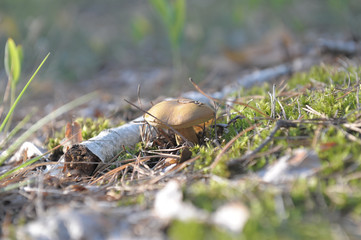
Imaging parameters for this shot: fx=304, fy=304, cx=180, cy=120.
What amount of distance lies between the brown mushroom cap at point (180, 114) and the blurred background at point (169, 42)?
6.37 ft

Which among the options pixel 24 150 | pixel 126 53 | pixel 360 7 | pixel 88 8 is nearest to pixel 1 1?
pixel 126 53

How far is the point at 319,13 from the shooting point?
7312 mm

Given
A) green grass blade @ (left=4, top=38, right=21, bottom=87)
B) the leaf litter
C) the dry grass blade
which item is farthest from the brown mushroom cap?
green grass blade @ (left=4, top=38, right=21, bottom=87)

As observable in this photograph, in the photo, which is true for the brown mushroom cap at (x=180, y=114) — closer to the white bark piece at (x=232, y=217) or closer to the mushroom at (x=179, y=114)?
the mushroom at (x=179, y=114)

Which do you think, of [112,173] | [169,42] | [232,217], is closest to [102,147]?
[112,173]

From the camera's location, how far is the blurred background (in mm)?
4656

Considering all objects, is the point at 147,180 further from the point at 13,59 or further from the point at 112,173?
the point at 13,59

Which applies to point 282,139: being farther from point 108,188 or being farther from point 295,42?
point 295,42

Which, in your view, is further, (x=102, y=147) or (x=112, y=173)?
(x=102, y=147)

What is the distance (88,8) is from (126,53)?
19.7 feet

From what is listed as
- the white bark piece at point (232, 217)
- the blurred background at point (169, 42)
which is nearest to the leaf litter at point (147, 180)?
the white bark piece at point (232, 217)

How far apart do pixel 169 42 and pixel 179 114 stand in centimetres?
473

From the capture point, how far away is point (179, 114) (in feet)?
5.84

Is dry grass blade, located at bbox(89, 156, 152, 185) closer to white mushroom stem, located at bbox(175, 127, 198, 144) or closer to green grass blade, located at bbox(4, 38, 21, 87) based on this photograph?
white mushroom stem, located at bbox(175, 127, 198, 144)
